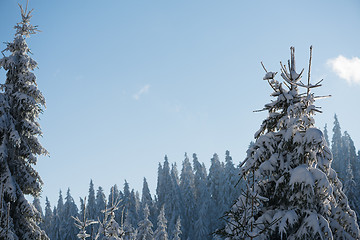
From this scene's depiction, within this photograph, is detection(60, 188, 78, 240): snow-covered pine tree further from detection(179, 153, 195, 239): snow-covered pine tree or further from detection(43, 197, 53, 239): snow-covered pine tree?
detection(179, 153, 195, 239): snow-covered pine tree

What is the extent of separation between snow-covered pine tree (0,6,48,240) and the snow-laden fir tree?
9.66m

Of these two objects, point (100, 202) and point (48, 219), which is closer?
point (100, 202)

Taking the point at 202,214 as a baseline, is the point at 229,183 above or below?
above

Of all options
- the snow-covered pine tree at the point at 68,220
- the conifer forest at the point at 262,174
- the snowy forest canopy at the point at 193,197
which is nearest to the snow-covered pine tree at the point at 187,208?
the snowy forest canopy at the point at 193,197

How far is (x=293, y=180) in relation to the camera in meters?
8.41

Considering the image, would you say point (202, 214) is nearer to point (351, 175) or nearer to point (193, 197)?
point (193, 197)

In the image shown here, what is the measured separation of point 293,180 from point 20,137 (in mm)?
12026

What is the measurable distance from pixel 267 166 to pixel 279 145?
2.31 ft

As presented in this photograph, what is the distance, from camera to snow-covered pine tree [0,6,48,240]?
47.3 feet

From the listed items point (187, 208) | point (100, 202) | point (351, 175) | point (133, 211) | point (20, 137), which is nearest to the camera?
point (20, 137)

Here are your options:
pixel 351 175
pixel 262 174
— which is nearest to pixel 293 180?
pixel 262 174

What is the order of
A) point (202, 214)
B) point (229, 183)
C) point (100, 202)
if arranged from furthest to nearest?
point (100, 202)
point (229, 183)
point (202, 214)

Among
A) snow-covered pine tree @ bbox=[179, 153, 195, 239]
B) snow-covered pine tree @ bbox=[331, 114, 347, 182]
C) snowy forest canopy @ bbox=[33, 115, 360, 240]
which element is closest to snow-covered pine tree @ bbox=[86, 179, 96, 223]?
snowy forest canopy @ bbox=[33, 115, 360, 240]

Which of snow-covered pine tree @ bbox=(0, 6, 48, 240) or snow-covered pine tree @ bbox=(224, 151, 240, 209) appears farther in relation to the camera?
snow-covered pine tree @ bbox=(224, 151, 240, 209)
